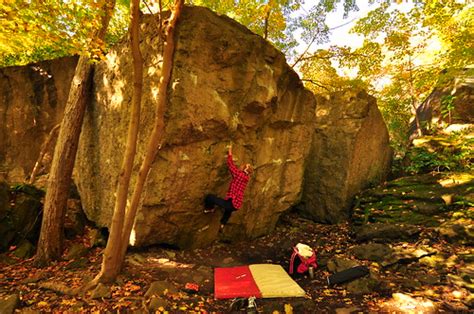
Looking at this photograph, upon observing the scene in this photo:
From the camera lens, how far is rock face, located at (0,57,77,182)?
1068cm

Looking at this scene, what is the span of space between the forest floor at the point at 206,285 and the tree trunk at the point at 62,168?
0.52 metres

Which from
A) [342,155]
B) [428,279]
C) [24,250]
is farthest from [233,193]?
[342,155]

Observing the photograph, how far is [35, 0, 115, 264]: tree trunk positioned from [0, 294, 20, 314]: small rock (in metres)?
2.35

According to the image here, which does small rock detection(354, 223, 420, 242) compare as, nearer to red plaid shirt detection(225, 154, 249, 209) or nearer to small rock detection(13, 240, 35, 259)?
red plaid shirt detection(225, 154, 249, 209)

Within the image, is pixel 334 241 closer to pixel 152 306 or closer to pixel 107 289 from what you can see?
pixel 152 306

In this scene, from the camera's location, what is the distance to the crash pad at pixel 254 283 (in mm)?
5195

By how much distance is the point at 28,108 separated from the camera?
10.9 meters

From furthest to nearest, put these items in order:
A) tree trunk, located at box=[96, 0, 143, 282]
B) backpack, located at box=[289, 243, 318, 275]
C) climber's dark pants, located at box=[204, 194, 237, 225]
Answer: climber's dark pants, located at box=[204, 194, 237, 225] < backpack, located at box=[289, 243, 318, 275] < tree trunk, located at box=[96, 0, 143, 282]

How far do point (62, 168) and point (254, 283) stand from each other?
6157 mm

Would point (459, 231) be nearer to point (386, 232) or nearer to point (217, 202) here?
point (386, 232)

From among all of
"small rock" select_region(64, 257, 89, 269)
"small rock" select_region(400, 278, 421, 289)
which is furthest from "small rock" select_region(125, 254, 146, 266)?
"small rock" select_region(400, 278, 421, 289)

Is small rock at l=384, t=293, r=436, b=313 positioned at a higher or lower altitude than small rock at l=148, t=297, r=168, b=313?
higher

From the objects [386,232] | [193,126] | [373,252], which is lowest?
[373,252]

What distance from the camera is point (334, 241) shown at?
8812 mm
